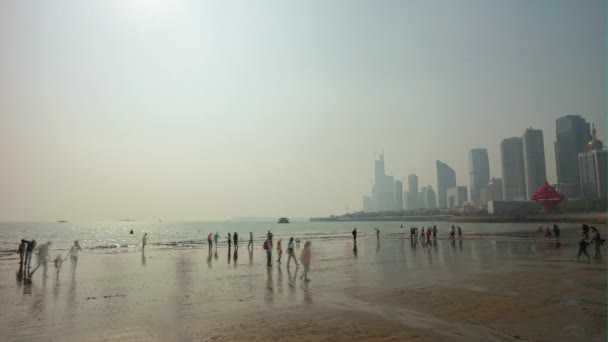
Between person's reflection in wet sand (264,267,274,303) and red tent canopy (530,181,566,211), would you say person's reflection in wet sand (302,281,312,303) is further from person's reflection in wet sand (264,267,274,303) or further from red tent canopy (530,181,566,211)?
red tent canopy (530,181,566,211)

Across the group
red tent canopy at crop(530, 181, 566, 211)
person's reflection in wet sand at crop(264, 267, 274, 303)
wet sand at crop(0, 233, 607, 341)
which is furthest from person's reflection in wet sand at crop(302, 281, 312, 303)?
red tent canopy at crop(530, 181, 566, 211)

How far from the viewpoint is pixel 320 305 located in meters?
11.5

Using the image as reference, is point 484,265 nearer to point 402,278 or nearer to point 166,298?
point 402,278

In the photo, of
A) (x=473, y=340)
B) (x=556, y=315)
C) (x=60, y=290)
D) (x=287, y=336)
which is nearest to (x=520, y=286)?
(x=556, y=315)

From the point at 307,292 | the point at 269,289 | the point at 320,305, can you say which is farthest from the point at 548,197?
the point at 320,305

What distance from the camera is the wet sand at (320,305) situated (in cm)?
866

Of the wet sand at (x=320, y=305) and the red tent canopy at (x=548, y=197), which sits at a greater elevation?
the red tent canopy at (x=548, y=197)

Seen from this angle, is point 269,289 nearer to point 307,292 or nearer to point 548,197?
point 307,292

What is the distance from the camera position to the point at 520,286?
13.8 meters

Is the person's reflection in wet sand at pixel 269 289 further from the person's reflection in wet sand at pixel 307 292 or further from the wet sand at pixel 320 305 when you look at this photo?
the person's reflection in wet sand at pixel 307 292

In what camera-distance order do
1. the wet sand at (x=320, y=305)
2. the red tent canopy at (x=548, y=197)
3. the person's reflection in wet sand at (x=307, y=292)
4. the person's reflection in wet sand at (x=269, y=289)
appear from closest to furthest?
the wet sand at (x=320, y=305), the person's reflection in wet sand at (x=307, y=292), the person's reflection in wet sand at (x=269, y=289), the red tent canopy at (x=548, y=197)

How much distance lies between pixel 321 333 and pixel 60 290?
→ 12.2 metres

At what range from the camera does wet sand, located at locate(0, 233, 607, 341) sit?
8.66 metres

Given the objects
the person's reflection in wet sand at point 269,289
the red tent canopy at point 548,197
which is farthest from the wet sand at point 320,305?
the red tent canopy at point 548,197
